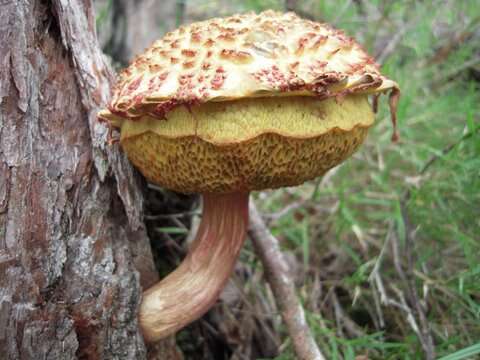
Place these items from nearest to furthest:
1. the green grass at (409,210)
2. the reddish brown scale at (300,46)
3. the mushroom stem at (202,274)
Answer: the reddish brown scale at (300,46)
the mushroom stem at (202,274)
the green grass at (409,210)

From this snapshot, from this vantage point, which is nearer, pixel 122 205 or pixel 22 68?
pixel 22 68

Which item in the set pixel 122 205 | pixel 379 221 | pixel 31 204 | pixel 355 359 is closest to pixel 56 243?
pixel 31 204

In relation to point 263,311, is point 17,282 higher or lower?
higher

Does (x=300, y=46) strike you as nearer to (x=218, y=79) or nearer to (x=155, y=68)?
(x=218, y=79)

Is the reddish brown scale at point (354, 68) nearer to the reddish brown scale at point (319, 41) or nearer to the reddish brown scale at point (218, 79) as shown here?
the reddish brown scale at point (319, 41)

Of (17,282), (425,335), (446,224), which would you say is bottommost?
(425,335)

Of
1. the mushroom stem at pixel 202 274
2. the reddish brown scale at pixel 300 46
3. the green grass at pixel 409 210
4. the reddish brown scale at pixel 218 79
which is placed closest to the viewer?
the reddish brown scale at pixel 218 79

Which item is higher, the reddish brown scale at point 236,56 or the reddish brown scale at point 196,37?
the reddish brown scale at point 196,37

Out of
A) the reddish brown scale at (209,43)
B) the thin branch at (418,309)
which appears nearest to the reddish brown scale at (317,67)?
the reddish brown scale at (209,43)

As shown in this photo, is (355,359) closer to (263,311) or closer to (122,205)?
(263,311)
